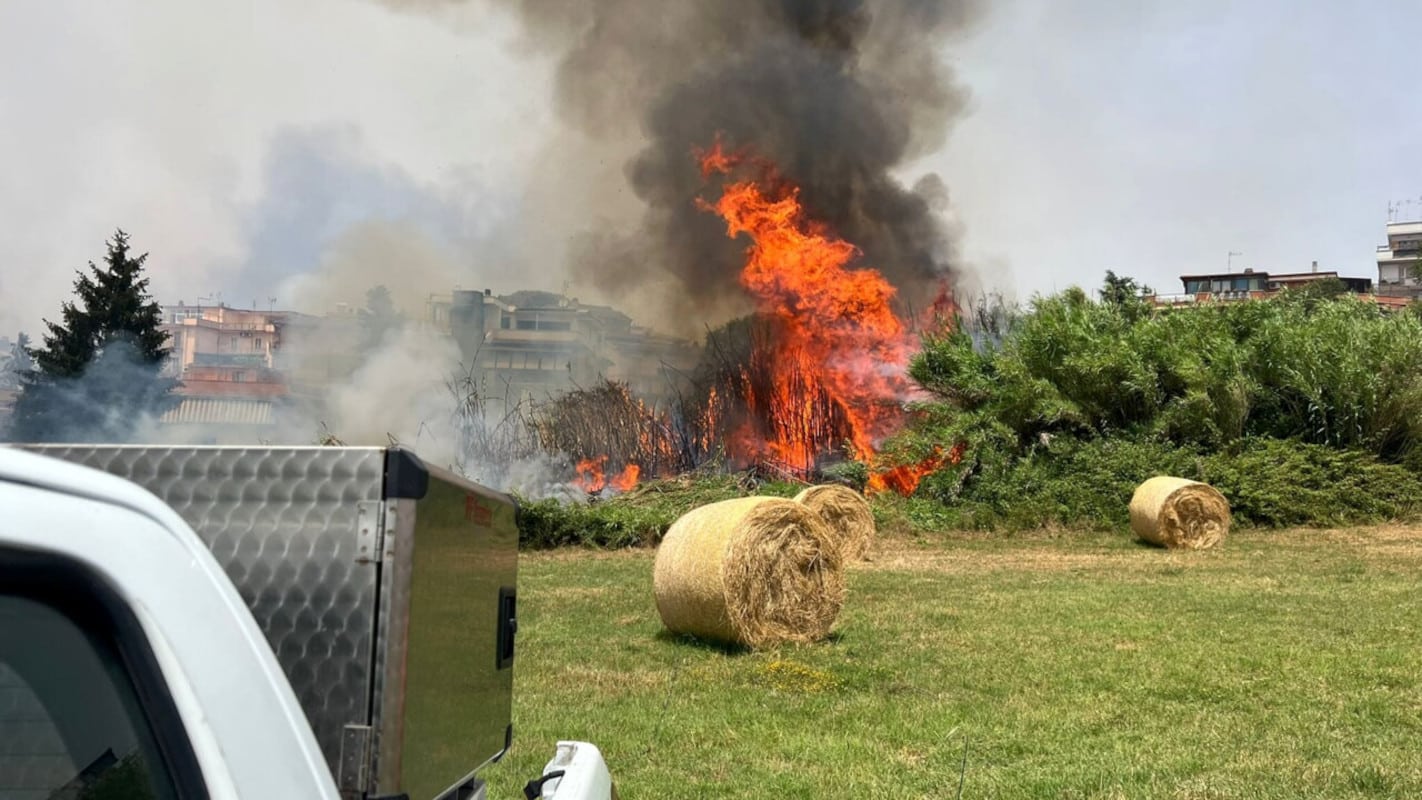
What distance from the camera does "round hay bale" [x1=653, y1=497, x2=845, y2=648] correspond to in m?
9.24

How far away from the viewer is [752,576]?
9.35 metres

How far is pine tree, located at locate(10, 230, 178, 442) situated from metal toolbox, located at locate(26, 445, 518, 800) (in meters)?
25.3

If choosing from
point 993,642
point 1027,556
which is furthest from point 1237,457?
point 993,642

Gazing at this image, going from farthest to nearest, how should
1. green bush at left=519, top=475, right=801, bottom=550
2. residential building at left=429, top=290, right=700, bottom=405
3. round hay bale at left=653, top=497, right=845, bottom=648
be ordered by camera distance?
residential building at left=429, top=290, right=700, bottom=405 → green bush at left=519, top=475, right=801, bottom=550 → round hay bale at left=653, top=497, right=845, bottom=648

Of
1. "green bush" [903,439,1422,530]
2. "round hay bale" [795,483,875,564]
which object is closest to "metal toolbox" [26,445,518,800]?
"round hay bale" [795,483,875,564]

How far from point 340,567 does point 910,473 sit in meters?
25.0

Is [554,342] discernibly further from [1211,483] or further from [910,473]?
[1211,483]

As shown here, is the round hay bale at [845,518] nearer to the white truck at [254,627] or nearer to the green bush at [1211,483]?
the green bush at [1211,483]

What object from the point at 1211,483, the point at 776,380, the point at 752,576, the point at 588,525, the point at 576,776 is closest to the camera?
Result: the point at 576,776

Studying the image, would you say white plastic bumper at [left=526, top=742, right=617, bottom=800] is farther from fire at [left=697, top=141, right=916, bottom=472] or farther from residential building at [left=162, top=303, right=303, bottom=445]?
fire at [left=697, top=141, right=916, bottom=472]

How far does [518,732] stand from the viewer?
6398mm

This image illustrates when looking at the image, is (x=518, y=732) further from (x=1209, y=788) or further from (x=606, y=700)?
(x=1209, y=788)

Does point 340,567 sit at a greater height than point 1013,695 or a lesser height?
greater

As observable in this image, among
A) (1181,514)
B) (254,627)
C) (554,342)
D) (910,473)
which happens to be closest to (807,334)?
(910,473)
